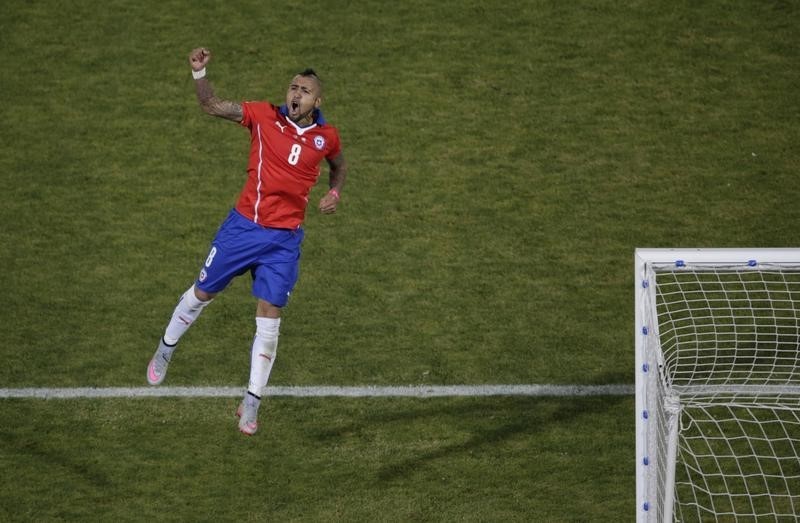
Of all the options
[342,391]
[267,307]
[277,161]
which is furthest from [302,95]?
[342,391]

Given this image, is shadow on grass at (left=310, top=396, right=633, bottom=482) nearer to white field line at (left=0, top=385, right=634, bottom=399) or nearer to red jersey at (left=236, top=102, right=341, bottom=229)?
white field line at (left=0, top=385, right=634, bottom=399)

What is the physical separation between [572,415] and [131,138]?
584 cm

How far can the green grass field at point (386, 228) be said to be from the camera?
30.9 feet

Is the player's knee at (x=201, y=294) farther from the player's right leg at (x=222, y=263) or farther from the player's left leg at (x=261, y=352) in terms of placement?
the player's left leg at (x=261, y=352)

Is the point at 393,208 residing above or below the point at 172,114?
below

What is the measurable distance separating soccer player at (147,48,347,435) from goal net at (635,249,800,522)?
2543 mm

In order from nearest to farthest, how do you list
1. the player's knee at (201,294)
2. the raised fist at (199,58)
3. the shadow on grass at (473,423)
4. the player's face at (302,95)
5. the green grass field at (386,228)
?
the raised fist at (199,58) < the player's face at (302,95) < the player's knee at (201,294) < the green grass field at (386,228) < the shadow on grass at (473,423)

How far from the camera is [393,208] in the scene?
12.5 meters

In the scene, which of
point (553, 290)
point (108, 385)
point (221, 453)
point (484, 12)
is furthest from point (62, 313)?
point (484, 12)

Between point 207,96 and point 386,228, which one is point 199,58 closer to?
point 207,96

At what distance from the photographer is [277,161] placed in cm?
883

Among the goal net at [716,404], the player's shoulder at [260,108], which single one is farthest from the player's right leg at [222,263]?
the goal net at [716,404]

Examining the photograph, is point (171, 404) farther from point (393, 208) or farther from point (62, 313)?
point (393, 208)

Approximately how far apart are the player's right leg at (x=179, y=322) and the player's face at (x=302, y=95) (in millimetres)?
1524
